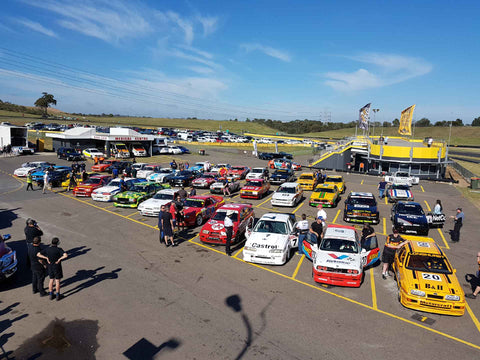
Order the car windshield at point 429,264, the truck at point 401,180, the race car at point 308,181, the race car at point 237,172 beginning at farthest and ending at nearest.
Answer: the race car at point 237,172
the truck at point 401,180
the race car at point 308,181
the car windshield at point 429,264

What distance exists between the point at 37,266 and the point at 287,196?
14.6 m

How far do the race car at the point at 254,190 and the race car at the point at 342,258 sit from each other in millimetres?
11479

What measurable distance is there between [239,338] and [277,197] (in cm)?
1389

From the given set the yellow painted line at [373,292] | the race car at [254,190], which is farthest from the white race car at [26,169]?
the yellow painted line at [373,292]

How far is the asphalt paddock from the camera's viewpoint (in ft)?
22.1

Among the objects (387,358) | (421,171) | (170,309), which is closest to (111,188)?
(170,309)

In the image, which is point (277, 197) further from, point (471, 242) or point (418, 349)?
point (418, 349)

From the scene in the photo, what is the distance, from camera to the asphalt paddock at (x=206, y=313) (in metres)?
6.72

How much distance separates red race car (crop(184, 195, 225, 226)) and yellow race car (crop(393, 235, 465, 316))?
30.4 ft

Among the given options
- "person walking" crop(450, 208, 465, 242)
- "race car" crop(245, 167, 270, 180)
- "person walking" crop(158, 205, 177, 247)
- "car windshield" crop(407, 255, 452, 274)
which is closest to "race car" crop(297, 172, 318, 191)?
"race car" crop(245, 167, 270, 180)

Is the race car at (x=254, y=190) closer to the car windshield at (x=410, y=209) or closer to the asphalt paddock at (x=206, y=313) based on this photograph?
the car windshield at (x=410, y=209)

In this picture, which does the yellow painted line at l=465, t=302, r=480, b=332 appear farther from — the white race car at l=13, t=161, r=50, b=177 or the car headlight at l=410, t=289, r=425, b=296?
the white race car at l=13, t=161, r=50, b=177

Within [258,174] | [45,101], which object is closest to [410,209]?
[258,174]

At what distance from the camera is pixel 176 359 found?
6.36m
